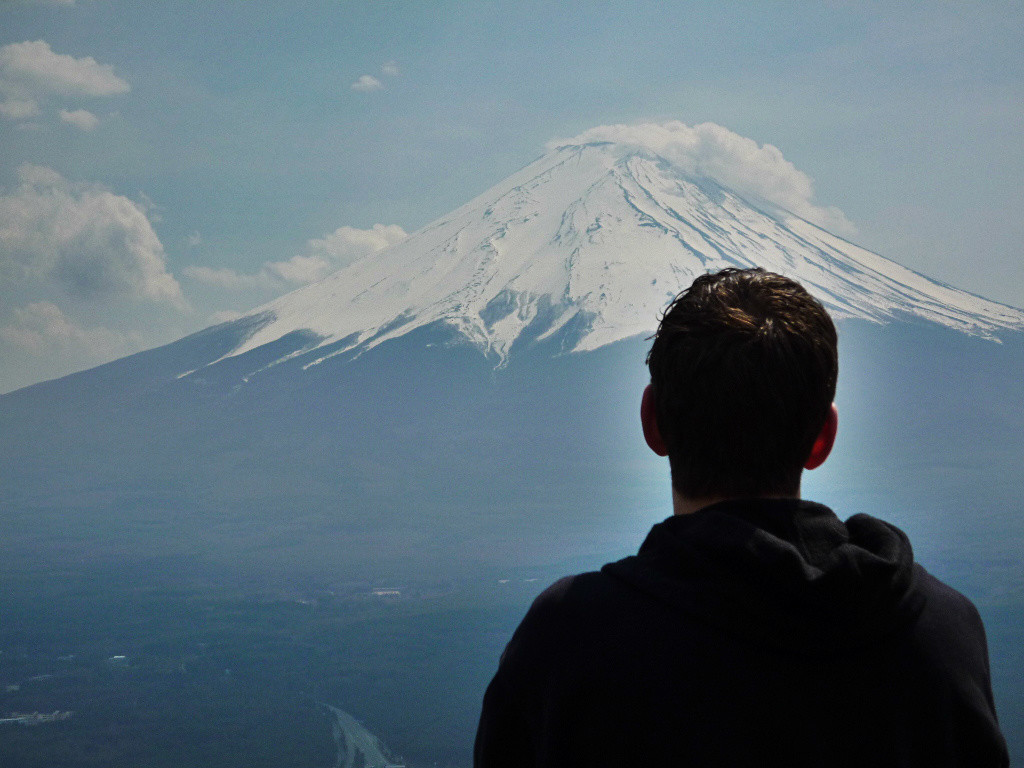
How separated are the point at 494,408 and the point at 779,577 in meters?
72.8

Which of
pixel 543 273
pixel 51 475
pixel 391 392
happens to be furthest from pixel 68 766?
pixel 51 475

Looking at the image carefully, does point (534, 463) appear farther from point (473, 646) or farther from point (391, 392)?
point (473, 646)

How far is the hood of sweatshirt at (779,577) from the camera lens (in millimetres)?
776

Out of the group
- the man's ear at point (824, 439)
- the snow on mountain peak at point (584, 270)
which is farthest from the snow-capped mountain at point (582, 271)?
the man's ear at point (824, 439)

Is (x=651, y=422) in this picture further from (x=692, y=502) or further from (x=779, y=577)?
(x=779, y=577)

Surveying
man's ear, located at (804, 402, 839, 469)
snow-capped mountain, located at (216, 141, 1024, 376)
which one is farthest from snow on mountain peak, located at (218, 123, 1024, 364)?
man's ear, located at (804, 402, 839, 469)

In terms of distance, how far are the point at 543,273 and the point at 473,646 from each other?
3510cm

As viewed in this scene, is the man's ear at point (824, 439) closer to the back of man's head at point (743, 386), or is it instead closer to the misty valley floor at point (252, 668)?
the back of man's head at point (743, 386)

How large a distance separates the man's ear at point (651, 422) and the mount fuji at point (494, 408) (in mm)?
58519

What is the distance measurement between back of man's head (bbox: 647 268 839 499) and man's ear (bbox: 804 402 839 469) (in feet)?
0.07

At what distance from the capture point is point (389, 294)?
75750 mm

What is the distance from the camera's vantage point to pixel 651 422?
3.00ft

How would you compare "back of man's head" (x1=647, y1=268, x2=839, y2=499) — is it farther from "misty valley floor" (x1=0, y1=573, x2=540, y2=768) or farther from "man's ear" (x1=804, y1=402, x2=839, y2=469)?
"misty valley floor" (x1=0, y1=573, x2=540, y2=768)

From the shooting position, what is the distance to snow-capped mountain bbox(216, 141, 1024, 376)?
68.4 m
